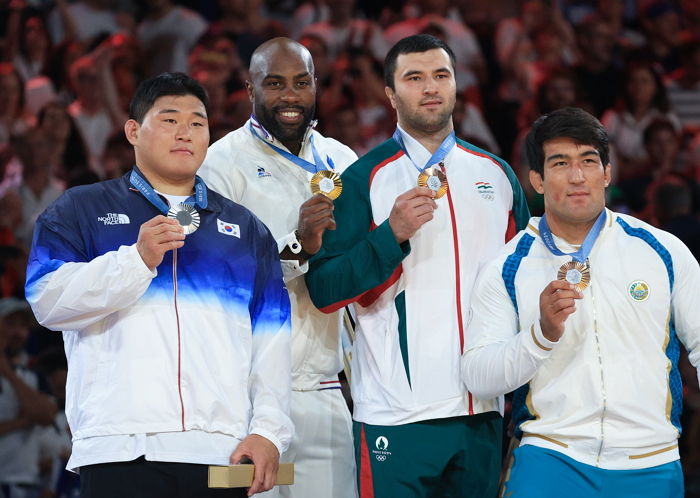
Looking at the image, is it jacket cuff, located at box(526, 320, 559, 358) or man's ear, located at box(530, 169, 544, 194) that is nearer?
jacket cuff, located at box(526, 320, 559, 358)

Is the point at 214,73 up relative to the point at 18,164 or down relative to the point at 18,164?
up

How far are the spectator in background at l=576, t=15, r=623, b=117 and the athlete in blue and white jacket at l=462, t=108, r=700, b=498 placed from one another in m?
6.03

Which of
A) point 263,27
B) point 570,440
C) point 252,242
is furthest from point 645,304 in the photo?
point 263,27

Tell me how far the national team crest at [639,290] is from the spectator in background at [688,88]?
24.0 ft

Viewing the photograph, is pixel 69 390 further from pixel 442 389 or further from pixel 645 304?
pixel 645 304

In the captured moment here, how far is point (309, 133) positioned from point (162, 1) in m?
5.26

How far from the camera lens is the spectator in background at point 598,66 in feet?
32.4

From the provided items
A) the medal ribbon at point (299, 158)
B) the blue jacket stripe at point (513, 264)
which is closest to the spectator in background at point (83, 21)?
the medal ribbon at point (299, 158)

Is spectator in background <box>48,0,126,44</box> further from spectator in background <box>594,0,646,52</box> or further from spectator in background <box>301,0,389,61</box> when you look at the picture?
spectator in background <box>594,0,646,52</box>

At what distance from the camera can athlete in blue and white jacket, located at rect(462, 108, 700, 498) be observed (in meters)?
3.65

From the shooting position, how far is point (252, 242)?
151 inches

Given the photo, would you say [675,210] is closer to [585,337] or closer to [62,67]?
[585,337]

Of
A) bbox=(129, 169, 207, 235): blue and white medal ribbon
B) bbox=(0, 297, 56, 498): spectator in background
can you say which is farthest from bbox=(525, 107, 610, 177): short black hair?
bbox=(0, 297, 56, 498): spectator in background

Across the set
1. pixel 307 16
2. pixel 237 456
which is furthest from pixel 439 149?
pixel 307 16
